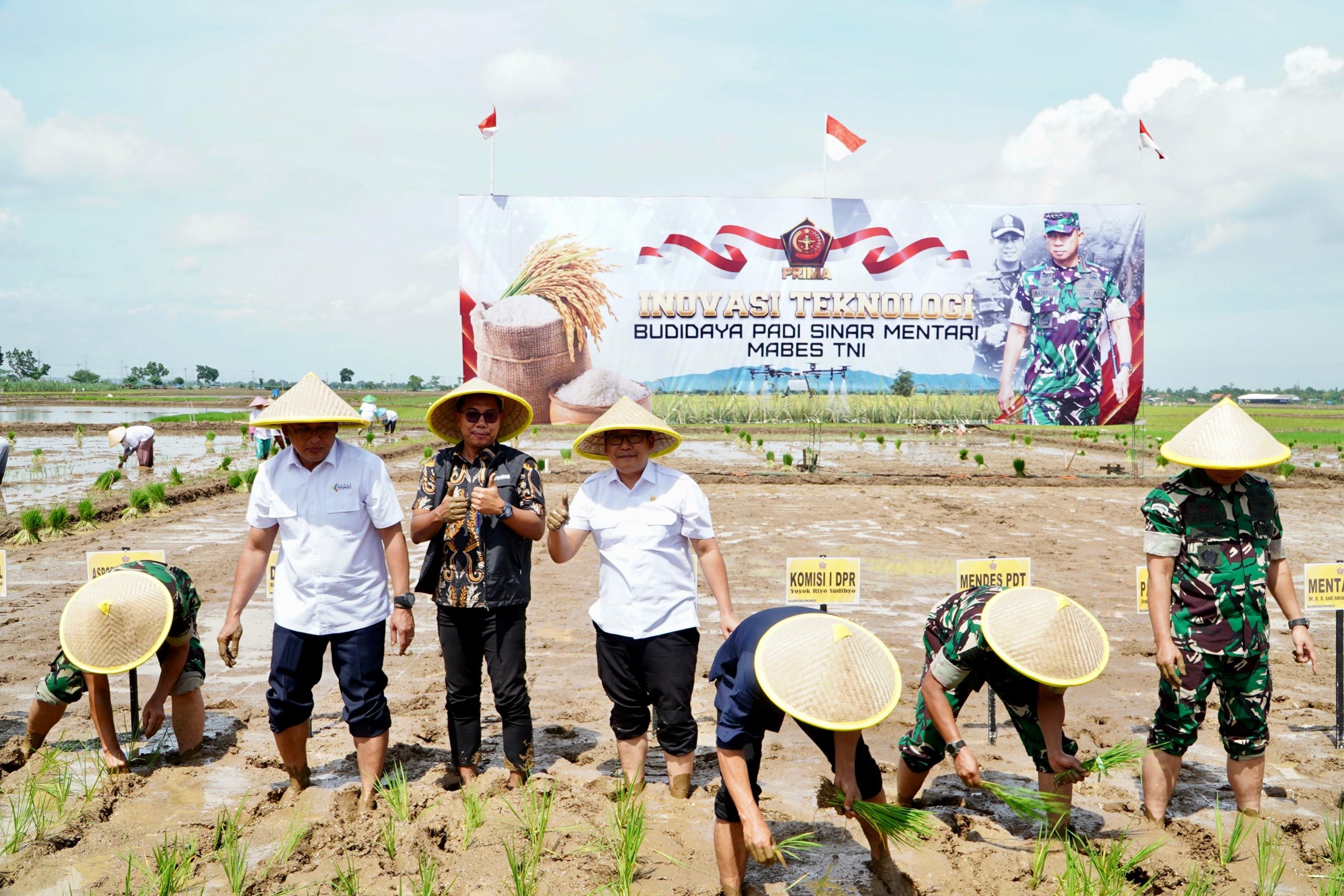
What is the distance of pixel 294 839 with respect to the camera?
3469mm

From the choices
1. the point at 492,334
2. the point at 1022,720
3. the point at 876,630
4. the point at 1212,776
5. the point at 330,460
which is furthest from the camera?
the point at 492,334

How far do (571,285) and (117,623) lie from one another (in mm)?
12063

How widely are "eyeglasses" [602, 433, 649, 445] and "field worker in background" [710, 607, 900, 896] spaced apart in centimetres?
106

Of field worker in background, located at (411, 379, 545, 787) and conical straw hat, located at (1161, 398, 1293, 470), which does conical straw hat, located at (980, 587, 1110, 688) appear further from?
field worker in background, located at (411, 379, 545, 787)

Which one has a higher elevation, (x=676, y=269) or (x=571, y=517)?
(x=676, y=269)

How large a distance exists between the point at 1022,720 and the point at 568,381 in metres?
12.7

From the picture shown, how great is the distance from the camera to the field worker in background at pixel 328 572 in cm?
377

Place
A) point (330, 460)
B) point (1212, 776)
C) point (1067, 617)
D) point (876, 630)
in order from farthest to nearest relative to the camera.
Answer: point (876, 630), point (1212, 776), point (330, 460), point (1067, 617)

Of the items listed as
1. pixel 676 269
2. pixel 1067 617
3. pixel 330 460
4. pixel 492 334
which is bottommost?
pixel 1067 617

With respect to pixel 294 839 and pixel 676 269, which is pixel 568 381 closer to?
pixel 676 269

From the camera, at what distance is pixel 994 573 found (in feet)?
15.2

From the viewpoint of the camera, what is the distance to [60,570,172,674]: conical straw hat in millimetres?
4031

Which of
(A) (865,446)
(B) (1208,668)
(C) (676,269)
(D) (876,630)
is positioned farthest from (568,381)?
(B) (1208,668)

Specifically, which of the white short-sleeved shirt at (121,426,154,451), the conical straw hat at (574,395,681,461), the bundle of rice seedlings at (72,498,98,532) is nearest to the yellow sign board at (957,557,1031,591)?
the conical straw hat at (574,395,681,461)
